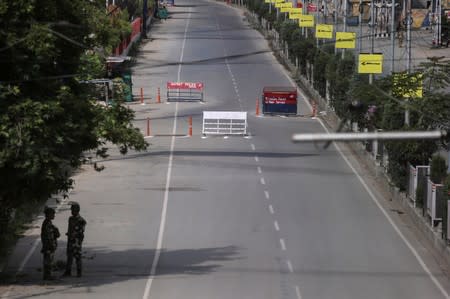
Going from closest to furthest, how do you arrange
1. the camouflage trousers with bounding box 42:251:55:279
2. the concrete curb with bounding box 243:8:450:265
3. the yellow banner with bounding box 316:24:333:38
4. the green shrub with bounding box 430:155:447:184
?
the camouflage trousers with bounding box 42:251:55:279
the concrete curb with bounding box 243:8:450:265
the green shrub with bounding box 430:155:447:184
the yellow banner with bounding box 316:24:333:38

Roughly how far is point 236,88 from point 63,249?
4493 centimetres

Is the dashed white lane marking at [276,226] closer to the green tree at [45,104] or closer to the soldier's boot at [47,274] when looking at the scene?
the green tree at [45,104]

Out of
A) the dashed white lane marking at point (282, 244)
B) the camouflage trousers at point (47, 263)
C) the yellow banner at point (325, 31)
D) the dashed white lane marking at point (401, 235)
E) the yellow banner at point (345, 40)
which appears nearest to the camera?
the camouflage trousers at point (47, 263)

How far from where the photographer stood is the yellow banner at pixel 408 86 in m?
42.7

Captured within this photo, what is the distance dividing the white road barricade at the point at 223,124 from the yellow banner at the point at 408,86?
14.8 metres

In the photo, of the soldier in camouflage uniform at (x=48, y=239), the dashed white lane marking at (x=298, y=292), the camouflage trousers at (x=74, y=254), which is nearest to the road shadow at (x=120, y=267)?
the camouflage trousers at (x=74, y=254)

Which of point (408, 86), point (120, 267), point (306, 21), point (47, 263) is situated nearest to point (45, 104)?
point (47, 263)

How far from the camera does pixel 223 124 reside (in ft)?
191

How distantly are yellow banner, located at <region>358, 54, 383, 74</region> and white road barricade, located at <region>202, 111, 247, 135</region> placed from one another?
7.47 meters

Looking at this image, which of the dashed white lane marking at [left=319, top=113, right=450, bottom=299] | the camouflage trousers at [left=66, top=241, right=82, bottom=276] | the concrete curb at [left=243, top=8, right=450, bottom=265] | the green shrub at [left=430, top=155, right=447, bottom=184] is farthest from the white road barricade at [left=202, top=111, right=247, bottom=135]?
the camouflage trousers at [left=66, top=241, right=82, bottom=276]

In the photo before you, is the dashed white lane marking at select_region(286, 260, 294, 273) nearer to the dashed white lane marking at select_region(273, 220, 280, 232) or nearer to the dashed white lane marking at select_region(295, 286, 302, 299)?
the dashed white lane marking at select_region(295, 286, 302, 299)

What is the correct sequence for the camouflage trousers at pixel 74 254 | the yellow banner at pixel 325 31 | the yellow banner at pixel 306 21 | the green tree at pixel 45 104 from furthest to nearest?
the yellow banner at pixel 306 21 < the yellow banner at pixel 325 31 < the camouflage trousers at pixel 74 254 < the green tree at pixel 45 104

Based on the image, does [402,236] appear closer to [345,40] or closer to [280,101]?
[345,40]

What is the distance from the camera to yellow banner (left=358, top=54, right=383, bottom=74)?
170 ft
